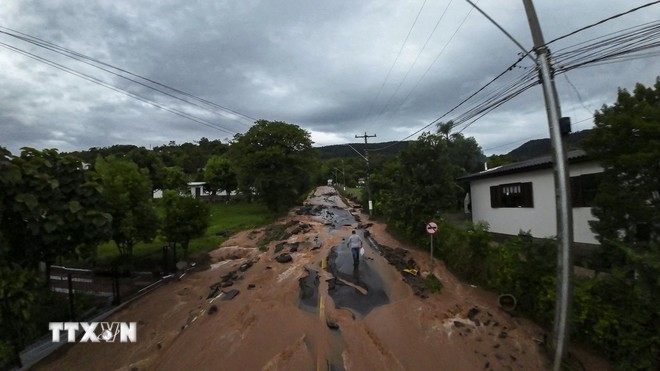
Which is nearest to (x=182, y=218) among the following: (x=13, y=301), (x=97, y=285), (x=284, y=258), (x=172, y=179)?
(x=97, y=285)

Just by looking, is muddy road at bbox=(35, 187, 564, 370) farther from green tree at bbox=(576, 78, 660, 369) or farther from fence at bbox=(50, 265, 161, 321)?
green tree at bbox=(576, 78, 660, 369)

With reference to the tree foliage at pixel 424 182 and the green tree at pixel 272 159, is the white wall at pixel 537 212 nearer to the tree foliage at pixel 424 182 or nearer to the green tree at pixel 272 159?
the tree foliage at pixel 424 182

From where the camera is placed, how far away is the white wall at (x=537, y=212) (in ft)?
48.8

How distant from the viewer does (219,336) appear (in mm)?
11445

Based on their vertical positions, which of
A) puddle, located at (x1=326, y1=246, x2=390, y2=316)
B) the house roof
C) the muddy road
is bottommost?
the muddy road

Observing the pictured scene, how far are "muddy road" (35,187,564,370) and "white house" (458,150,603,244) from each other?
4885 mm

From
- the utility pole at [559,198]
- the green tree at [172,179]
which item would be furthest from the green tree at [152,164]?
the utility pole at [559,198]

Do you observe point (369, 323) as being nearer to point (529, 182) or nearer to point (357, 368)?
point (357, 368)

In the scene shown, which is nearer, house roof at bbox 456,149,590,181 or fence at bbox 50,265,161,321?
fence at bbox 50,265,161,321

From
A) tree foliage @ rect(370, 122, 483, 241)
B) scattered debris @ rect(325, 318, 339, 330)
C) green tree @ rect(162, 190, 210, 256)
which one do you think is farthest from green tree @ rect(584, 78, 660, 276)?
green tree @ rect(162, 190, 210, 256)

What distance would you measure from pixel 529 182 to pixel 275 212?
28922 millimetres

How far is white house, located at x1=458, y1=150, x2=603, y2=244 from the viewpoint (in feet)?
48.4

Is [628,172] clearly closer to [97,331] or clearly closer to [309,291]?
[309,291]

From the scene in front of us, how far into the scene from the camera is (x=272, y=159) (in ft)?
128
